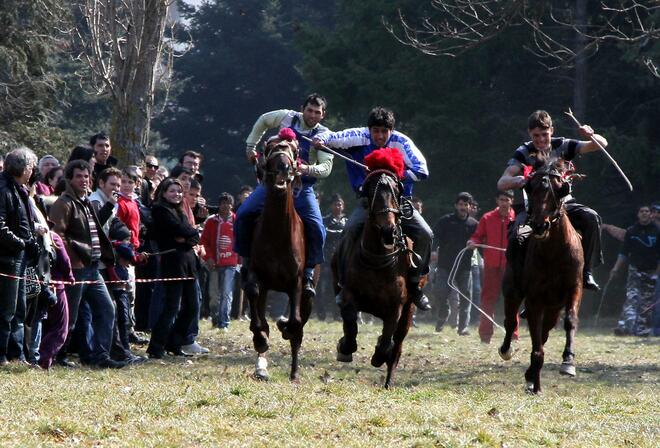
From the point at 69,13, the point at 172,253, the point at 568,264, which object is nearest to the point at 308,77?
the point at 69,13

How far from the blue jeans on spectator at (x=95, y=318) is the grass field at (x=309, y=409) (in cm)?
41

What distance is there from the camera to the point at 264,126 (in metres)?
13.3

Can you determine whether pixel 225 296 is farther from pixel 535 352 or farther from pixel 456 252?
pixel 535 352

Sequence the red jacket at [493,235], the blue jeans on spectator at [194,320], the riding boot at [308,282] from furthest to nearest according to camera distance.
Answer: the red jacket at [493,235]
the blue jeans on spectator at [194,320]
the riding boot at [308,282]

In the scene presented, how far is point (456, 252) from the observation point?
22.6m

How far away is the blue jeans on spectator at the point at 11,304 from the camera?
12430 mm

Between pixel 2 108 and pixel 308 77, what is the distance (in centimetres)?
996

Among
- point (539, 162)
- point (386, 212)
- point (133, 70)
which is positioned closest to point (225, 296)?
point (133, 70)

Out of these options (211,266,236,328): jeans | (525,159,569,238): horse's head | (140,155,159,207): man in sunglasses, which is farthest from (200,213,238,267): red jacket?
(525,159,569,238): horse's head

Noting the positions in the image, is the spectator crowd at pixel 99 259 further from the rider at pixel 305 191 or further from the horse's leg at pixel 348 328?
the horse's leg at pixel 348 328

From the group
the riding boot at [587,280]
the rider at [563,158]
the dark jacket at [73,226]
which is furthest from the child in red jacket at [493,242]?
the dark jacket at [73,226]

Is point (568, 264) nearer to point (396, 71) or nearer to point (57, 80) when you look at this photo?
point (57, 80)

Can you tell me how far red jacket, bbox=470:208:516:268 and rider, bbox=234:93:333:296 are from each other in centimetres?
827

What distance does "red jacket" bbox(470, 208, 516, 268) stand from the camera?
21031mm
